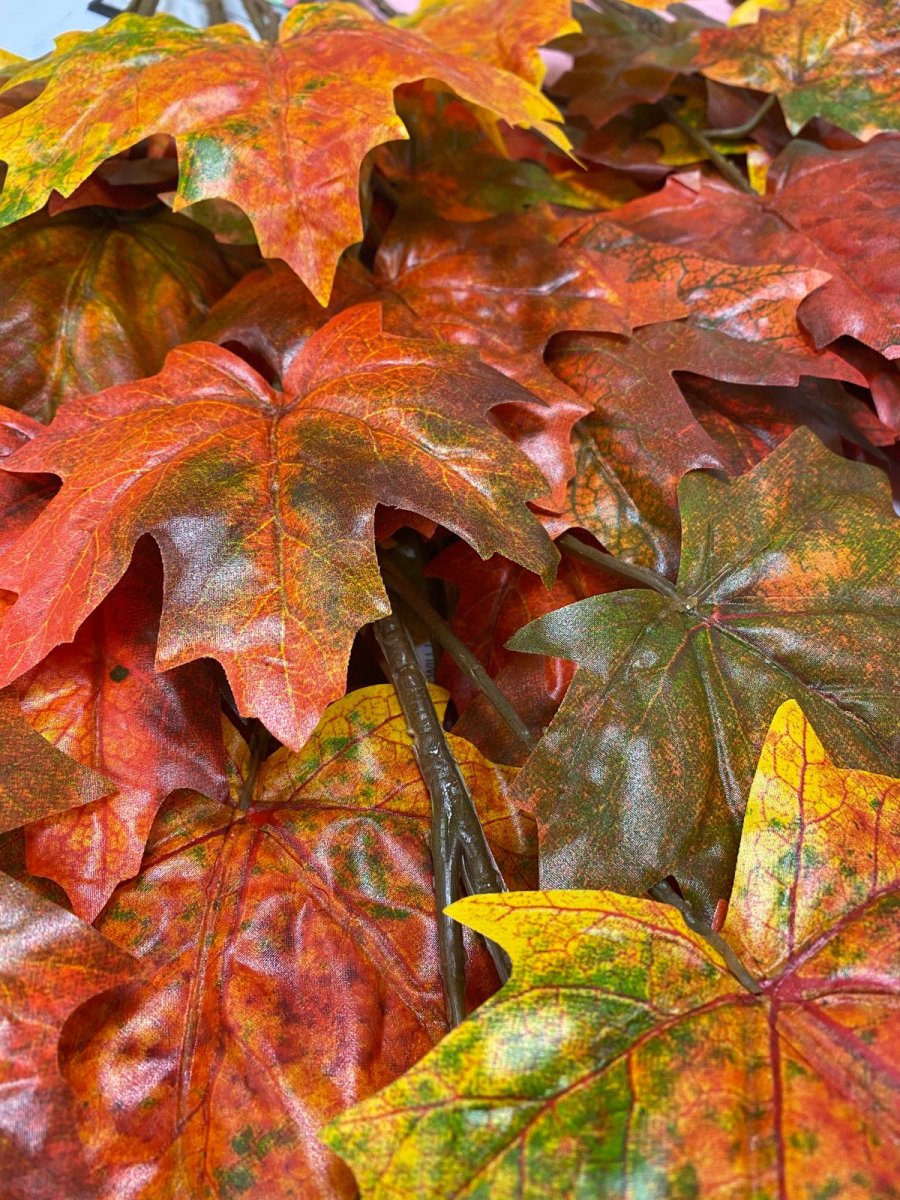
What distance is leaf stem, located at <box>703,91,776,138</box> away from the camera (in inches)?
30.7

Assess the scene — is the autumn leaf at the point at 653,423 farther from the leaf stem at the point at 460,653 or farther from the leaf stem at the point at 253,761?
the leaf stem at the point at 253,761

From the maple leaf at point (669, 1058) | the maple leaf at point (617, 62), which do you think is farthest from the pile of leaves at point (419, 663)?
the maple leaf at point (617, 62)

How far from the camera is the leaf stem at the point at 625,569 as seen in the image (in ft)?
1.68

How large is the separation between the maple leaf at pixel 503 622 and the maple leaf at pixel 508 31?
1.12 ft

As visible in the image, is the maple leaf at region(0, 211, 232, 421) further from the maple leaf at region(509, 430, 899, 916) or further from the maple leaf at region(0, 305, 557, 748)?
the maple leaf at region(509, 430, 899, 916)

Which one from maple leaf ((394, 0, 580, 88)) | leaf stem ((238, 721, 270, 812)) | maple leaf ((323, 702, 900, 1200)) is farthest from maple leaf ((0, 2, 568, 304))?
maple leaf ((323, 702, 900, 1200))

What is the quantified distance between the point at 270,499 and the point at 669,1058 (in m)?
0.27

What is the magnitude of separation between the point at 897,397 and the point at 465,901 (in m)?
0.46

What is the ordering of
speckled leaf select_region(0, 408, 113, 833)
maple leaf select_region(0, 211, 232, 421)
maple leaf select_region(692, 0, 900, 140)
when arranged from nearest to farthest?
speckled leaf select_region(0, 408, 113, 833) → maple leaf select_region(0, 211, 232, 421) → maple leaf select_region(692, 0, 900, 140)

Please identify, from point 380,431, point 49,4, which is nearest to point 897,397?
point 380,431

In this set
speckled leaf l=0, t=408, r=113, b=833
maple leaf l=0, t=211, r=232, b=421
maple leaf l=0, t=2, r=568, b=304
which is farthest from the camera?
maple leaf l=0, t=211, r=232, b=421

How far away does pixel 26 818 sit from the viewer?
1.30 feet

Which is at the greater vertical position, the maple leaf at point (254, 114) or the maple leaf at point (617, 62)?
the maple leaf at point (254, 114)

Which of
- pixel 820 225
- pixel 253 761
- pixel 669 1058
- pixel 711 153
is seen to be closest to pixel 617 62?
pixel 711 153
